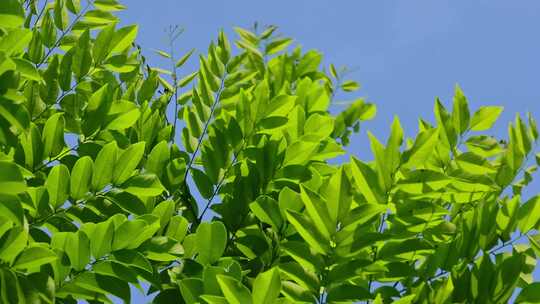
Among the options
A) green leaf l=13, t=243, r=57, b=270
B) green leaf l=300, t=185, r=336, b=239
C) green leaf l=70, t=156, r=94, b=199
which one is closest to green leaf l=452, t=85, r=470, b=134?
green leaf l=300, t=185, r=336, b=239

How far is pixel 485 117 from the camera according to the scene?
2830mm

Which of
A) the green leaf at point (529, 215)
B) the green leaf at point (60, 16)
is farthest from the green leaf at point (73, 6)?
the green leaf at point (529, 215)

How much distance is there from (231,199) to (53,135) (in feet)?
2.16

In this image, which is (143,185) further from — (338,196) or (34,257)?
(338,196)

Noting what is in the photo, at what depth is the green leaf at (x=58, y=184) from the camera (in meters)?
2.31

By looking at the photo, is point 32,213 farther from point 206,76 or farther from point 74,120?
point 206,76

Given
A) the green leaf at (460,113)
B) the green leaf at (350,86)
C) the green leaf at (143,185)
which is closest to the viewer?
the green leaf at (143,185)

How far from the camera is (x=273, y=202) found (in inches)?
93.6

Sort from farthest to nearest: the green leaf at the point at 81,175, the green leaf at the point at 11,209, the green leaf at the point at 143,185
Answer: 1. the green leaf at the point at 143,185
2. the green leaf at the point at 81,175
3. the green leaf at the point at 11,209

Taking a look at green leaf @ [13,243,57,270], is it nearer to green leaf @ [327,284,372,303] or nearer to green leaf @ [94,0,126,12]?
green leaf @ [327,284,372,303]

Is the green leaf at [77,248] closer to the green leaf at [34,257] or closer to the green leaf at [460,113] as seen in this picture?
the green leaf at [34,257]

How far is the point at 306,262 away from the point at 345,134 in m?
1.96

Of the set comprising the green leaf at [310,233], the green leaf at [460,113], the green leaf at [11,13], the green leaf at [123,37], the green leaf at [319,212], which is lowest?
the green leaf at [310,233]

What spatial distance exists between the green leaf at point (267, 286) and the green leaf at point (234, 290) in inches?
1.0
